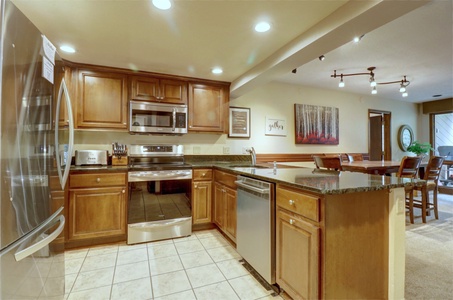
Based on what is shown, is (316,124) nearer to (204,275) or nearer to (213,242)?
(213,242)

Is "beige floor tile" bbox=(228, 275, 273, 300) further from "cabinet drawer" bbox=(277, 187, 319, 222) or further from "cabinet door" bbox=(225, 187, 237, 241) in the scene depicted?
"cabinet drawer" bbox=(277, 187, 319, 222)

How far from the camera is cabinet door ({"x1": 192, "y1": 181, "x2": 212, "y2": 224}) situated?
2.90 meters

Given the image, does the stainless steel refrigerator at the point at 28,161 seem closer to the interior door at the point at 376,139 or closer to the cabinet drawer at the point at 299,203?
the cabinet drawer at the point at 299,203

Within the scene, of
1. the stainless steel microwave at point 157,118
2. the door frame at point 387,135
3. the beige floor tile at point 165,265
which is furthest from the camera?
the door frame at point 387,135

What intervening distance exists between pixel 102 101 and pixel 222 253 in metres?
2.33

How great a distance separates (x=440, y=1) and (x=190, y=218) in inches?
129

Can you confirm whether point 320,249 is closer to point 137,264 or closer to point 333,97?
point 137,264

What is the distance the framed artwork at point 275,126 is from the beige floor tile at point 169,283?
272 cm

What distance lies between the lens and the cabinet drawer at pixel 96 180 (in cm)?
239

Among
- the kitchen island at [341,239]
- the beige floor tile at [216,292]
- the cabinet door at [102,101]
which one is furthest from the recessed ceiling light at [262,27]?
the beige floor tile at [216,292]

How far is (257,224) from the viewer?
1.86 m

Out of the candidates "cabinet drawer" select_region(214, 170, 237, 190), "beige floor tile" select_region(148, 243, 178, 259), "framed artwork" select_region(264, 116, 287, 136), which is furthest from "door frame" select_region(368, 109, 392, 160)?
"beige floor tile" select_region(148, 243, 178, 259)

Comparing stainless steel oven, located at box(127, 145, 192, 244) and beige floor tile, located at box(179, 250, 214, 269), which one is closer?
beige floor tile, located at box(179, 250, 214, 269)

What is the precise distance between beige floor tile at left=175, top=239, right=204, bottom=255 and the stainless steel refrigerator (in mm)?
1236
